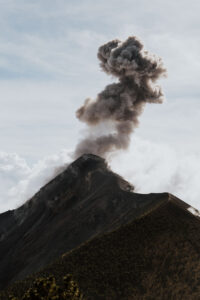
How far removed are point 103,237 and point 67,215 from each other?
25.6 meters

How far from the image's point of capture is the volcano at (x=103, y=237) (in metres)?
54.7

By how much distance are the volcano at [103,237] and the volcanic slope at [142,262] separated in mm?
147

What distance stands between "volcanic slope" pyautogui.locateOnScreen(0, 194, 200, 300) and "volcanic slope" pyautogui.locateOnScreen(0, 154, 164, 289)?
22.7 ft

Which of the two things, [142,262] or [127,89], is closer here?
[142,262]

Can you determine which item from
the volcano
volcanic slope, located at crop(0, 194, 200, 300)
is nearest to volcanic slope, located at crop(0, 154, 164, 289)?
the volcano

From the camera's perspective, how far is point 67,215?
8931cm

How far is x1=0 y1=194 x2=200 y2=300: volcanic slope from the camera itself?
172ft

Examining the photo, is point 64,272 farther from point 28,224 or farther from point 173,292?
point 28,224

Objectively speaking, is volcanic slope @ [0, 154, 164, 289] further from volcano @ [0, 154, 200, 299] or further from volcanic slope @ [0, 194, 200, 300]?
volcanic slope @ [0, 194, 200, 300]

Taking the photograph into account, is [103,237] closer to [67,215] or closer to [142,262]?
[142,262]

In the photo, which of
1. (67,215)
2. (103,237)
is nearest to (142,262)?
(103,237)

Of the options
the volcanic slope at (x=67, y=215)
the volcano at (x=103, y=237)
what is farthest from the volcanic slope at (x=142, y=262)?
the volcanic slope at (x=67, y=215)

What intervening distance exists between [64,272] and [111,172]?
4576 centimetres

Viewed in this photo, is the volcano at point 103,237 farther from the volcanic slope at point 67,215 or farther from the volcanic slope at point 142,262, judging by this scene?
the volcanic slope at point 142,262
